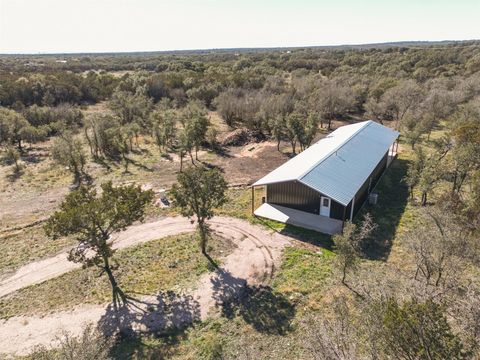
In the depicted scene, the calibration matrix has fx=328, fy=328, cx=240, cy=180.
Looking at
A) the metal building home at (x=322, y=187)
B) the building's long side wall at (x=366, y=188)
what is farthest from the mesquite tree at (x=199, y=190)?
the building's long side wall at (x=366, y=188)

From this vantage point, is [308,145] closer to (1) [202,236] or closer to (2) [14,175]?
(1) [202,236]

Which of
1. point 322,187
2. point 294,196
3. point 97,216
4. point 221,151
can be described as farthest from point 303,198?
point 221,151

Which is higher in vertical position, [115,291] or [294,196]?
[294,196]

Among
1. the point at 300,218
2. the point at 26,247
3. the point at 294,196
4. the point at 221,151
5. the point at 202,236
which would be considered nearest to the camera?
the point at 202,236

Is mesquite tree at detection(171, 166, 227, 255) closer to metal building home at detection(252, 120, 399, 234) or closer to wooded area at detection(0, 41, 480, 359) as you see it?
wooded area at detection(0, 41, 480, 359)

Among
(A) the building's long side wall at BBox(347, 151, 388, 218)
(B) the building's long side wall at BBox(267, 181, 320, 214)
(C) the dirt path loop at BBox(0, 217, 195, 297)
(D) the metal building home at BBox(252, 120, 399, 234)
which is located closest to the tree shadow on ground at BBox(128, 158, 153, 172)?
(C) the dirt path loop at BBox(0, 217, 195, 297)

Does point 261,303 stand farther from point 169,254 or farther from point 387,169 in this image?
point 387,169

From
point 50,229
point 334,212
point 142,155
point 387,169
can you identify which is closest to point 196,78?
point 142,155
